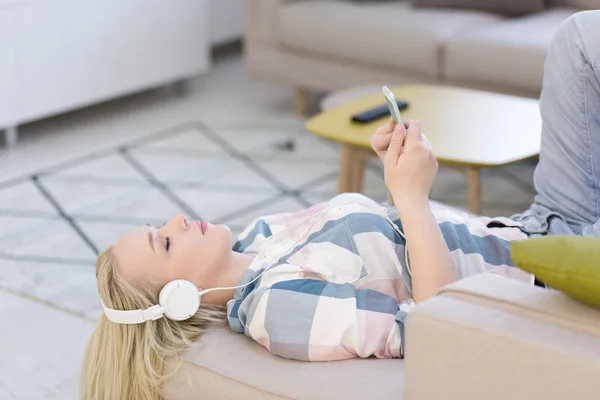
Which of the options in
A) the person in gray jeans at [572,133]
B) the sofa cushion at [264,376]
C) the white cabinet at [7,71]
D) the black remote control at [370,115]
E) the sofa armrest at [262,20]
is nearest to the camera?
the sofa cushion at [264,376]

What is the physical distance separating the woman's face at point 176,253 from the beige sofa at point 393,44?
1.96 m

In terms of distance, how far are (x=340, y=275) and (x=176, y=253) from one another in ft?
0.95

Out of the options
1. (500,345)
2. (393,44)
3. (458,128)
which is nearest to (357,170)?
(458,128)

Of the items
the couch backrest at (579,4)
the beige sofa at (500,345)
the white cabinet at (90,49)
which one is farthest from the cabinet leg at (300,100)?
the beige sofa at (500,345)

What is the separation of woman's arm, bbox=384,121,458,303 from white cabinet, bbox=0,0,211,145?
7.99 feet

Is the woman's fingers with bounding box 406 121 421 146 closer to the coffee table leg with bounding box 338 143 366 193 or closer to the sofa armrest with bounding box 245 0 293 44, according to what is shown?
the coffee table leg with bounding box 338 143 366 193

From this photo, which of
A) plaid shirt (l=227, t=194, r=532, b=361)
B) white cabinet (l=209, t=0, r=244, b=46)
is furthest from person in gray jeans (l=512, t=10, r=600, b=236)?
white cabinet (l=209, t=0, r=244, b=46)

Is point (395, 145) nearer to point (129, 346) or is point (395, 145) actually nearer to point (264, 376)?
point (264, 376)

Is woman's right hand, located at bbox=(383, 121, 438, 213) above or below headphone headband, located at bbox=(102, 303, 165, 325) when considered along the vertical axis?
above

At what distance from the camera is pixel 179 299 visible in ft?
5.56

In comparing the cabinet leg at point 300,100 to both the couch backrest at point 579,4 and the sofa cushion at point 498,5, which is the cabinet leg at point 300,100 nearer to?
the sofa cushion at point 498,5

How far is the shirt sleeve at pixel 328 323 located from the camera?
1.62 m

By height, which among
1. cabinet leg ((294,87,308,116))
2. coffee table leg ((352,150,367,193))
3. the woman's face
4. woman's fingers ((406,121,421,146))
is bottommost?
cabinet leg ((294,87,308,116))

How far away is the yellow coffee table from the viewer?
8.72 ft
